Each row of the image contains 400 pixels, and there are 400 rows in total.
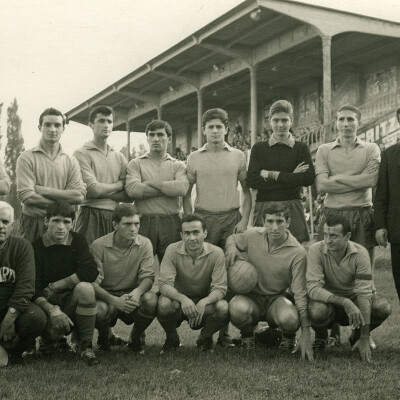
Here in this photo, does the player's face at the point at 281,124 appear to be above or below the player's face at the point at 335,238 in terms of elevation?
above

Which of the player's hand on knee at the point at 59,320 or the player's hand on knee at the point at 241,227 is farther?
the player's hand on knee at the point at 241,227

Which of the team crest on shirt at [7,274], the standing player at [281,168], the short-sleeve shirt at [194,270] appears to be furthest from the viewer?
the standing player at [281,168]

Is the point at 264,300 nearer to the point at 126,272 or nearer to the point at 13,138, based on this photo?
the point at 126,272

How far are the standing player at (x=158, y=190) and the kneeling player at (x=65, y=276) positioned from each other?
83cm

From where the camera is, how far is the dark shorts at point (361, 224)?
227 inches

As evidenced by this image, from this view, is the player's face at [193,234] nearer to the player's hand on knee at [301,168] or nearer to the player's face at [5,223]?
the player's hand on knee at [301,168]

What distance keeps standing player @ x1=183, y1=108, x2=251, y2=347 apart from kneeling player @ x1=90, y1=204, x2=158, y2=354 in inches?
27.1

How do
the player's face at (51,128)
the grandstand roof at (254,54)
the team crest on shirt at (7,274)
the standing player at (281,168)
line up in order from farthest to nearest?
the grandstand roof at (254,54) → the standing player at (281,168) → the player's face at (51,128) → the team crest on shirt at (7,274)

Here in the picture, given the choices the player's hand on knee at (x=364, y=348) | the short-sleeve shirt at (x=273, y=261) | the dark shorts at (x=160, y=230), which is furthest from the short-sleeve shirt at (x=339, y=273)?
the dark shorts at (x=160, y=230)

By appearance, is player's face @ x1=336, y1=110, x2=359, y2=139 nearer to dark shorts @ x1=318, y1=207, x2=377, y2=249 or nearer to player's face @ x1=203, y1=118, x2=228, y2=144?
dark shorts @ x1=318, y1=207, x2=377, y2=249

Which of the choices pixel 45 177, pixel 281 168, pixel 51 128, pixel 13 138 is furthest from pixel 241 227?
pixel 13 138

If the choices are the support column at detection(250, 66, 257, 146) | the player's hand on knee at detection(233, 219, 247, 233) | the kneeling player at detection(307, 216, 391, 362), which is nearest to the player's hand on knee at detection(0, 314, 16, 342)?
the player's hand on knee at detection(233, 219, 247, 233)

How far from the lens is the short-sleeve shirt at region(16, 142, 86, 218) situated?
552 cm

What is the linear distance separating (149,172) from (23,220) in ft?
4.21
